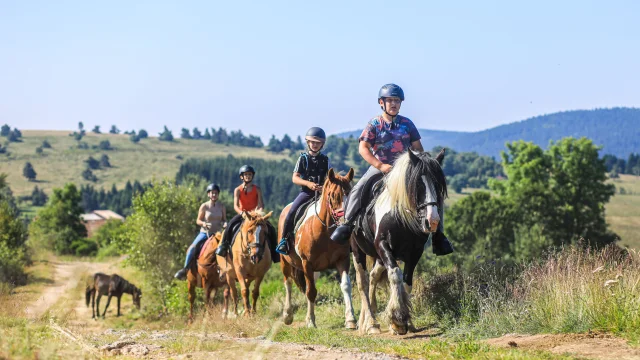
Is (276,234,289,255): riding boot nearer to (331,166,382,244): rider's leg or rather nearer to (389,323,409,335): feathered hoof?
(331,166,382,244): rider's leg

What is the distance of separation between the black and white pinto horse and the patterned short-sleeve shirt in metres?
0.70

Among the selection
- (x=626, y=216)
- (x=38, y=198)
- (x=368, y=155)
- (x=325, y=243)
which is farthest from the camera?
(x=38, y=198)

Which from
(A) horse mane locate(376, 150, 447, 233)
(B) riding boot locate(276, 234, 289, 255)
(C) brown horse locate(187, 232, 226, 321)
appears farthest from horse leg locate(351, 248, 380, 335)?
(C) brown horse locate(187, 232, 226, 321)

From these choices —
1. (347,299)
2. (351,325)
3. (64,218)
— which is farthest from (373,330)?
(64,218)

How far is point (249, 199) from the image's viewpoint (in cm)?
1773

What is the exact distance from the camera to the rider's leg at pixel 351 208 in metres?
12.7

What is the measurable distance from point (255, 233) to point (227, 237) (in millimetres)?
1664

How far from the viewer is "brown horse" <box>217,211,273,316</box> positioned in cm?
1669

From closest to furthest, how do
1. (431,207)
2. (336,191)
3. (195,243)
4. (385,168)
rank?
(431,207)
(385,168)
(336,191)
(195,243)

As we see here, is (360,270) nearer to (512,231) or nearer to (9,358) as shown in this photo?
(9,358)

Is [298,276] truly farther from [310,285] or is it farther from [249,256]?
[249,256]

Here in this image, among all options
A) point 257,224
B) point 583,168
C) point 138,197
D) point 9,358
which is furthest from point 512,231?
point 9,358

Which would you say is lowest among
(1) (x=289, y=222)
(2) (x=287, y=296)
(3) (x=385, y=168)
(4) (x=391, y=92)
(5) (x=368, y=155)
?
(2) (x=287, y=296)

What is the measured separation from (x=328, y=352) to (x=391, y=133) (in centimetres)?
477
